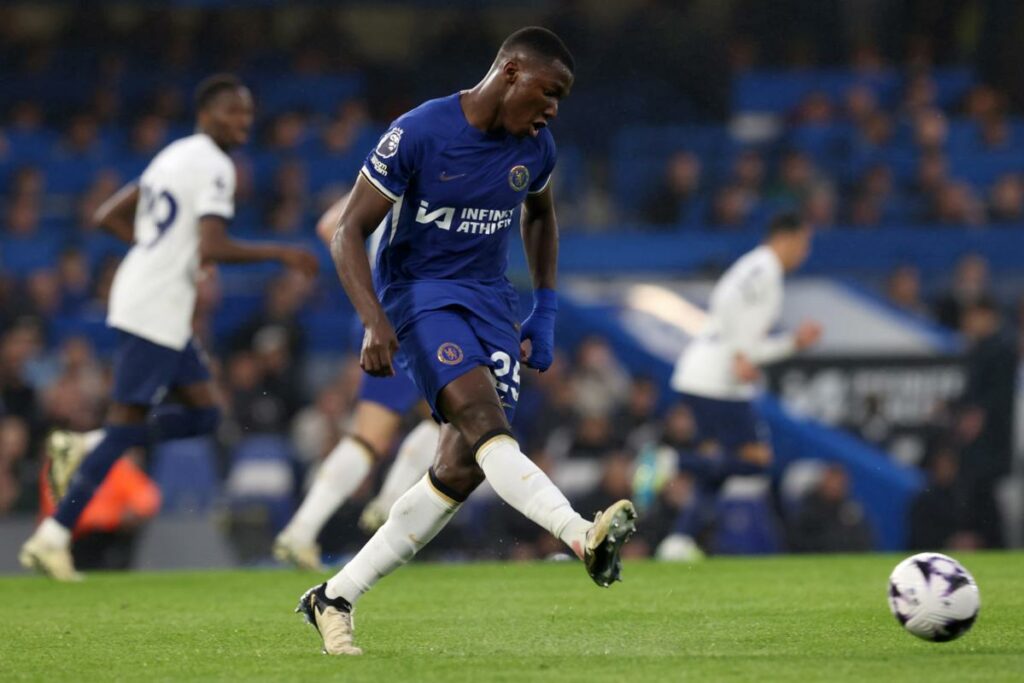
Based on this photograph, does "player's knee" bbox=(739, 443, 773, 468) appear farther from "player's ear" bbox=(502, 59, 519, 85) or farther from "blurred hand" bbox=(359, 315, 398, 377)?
"blurred hand" bbox=(359, 315, 398, 377)

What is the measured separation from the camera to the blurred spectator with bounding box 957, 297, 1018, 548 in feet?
44.7

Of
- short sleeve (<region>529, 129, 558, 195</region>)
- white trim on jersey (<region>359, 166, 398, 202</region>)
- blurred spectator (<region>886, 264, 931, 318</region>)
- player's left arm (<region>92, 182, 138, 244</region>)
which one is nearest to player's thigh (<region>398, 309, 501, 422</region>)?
white trim on jersey (<region>359, 166, 398, 202</region>)

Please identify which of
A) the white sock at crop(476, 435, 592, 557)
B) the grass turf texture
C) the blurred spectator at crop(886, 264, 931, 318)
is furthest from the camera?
the blurred spectator at crop(886, 264, 931, 318)

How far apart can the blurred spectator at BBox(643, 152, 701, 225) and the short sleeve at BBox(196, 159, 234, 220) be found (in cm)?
933

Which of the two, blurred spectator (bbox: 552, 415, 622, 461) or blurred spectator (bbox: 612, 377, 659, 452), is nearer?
blurred spectator (bbox: 552, 415, 622, 461)

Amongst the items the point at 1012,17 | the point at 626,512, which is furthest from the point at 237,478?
the point at 1012,17

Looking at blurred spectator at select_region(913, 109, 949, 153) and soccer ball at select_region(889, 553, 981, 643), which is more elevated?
blurred spectator at select_region(913, 109, 949, 153)

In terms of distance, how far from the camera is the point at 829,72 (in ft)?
69.2

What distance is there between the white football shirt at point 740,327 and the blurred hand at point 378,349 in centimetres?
589

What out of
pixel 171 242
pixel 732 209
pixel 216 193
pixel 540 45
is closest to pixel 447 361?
pixel 540 45

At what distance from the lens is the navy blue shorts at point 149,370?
899 cm

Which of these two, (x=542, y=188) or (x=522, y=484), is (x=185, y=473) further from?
(x=522, y=484)

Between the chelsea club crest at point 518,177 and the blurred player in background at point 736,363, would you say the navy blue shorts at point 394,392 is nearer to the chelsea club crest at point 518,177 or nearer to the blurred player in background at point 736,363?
the blurred player in background at point 736,363

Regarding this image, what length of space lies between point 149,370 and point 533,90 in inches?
154
